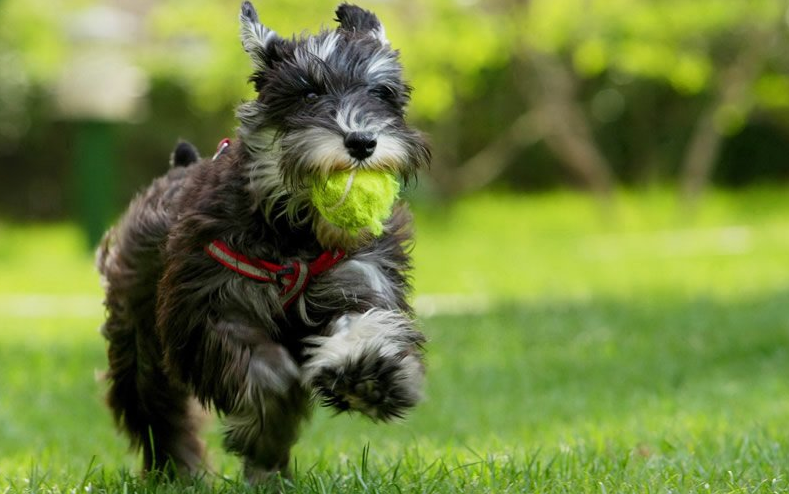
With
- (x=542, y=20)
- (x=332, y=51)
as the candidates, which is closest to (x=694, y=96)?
(x=542, y=20)

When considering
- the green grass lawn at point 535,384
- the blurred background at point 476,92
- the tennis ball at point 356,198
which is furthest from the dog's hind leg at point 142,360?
the blurred background at point 476,92

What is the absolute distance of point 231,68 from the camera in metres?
17.9

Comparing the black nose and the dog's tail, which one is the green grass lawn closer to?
the black nose

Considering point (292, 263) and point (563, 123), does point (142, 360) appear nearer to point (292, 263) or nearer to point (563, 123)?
point (292, 263)

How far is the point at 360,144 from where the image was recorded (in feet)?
12.0

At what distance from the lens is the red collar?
3.86m

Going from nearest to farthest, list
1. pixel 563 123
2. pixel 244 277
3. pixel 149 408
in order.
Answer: pixel 244 277 → pixel 149 408 → pixel 563 123

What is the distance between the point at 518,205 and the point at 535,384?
16.1 metres

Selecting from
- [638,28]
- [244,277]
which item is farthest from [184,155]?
[638,28]

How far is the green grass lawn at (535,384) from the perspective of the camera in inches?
167

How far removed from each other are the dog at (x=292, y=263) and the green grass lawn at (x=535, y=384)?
0.42 m

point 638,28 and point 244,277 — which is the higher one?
point 638,28

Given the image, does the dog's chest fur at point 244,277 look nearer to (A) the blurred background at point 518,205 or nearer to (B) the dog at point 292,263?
(B) the dog at point 292,263

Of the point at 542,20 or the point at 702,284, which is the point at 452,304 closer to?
the point at 702,284
